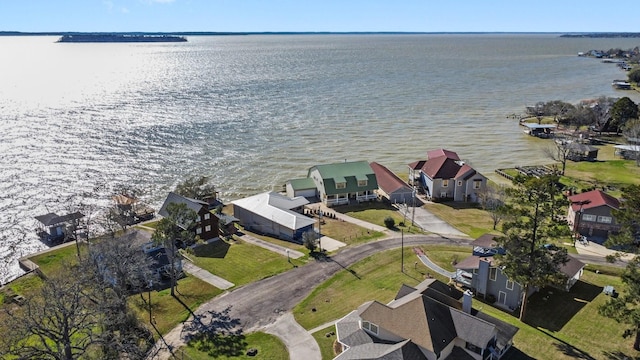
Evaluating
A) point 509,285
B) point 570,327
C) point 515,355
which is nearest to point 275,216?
point 509,285

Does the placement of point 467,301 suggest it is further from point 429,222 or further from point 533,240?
point 429,222

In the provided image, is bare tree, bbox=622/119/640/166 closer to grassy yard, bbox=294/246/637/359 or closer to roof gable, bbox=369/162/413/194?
roof gable, bbox=369/162/413/194

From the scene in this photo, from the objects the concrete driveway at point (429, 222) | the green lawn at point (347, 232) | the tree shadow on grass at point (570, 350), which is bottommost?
the concrete driveway at point (429, 222)

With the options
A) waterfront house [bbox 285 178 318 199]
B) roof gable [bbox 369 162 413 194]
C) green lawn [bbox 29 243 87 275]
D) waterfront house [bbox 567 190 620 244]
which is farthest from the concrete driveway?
green lawn [bbox 29 243 87 275]

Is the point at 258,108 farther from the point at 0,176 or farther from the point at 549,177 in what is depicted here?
the point at 549,177

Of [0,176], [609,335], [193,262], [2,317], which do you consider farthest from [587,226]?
[0,176]

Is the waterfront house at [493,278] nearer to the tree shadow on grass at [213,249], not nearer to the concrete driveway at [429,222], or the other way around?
the concrete driveway at [429,222]

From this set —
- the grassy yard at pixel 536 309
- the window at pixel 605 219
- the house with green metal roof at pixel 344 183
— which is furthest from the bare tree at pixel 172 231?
the window at pixel 605 219
